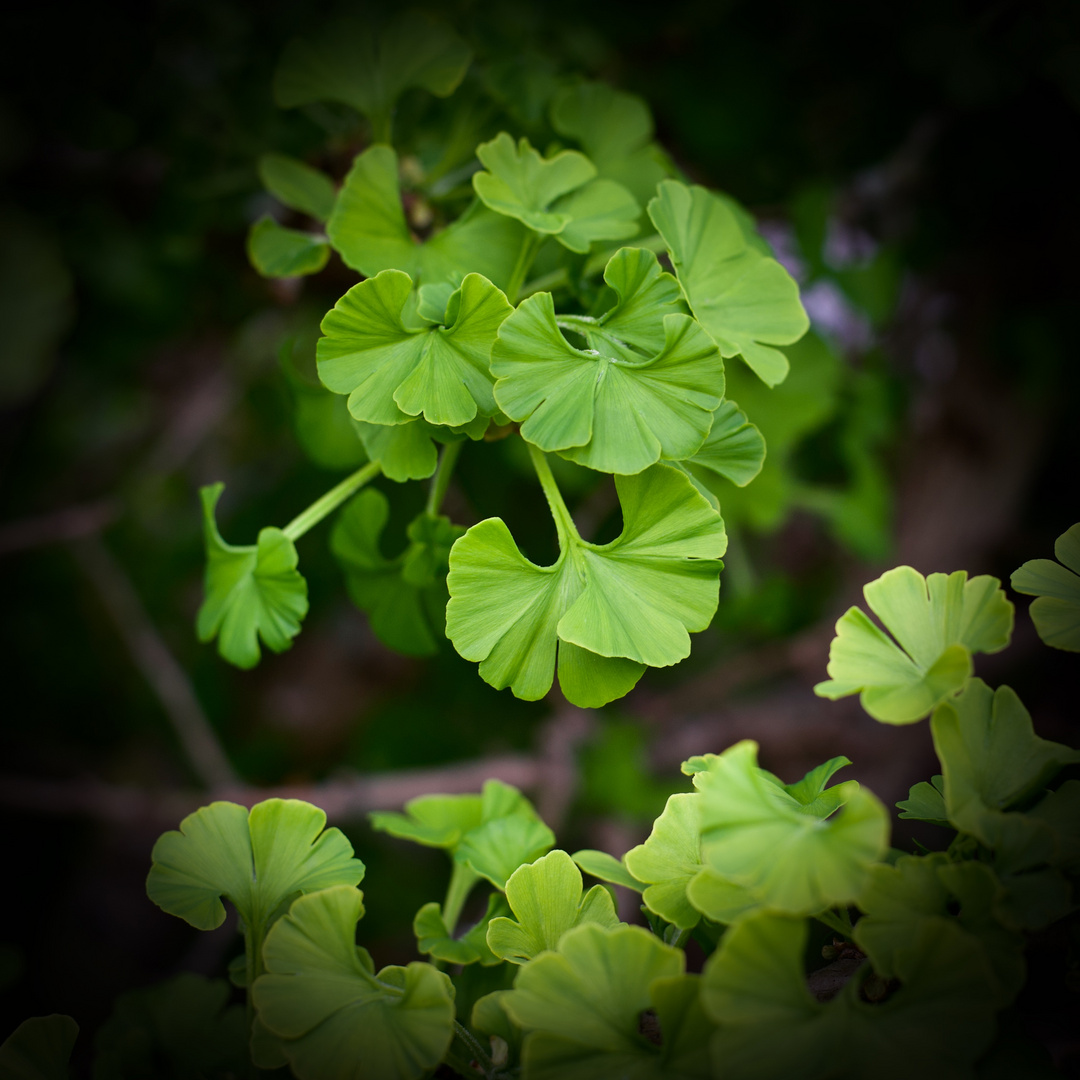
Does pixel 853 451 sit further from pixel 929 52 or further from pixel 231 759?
pixel 231 759

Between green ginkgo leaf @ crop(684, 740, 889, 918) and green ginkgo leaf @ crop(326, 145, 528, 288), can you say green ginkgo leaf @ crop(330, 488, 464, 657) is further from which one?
green ginkgo leaf @ crop(684, 740, 889, 918)

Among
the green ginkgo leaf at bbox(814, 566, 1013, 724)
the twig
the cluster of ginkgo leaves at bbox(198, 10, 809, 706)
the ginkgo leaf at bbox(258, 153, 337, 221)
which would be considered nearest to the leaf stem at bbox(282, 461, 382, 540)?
the cluster of ginkgo leaves at bbox(198, 10, 809, 706)

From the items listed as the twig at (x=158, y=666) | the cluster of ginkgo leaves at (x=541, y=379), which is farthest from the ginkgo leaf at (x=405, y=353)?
the twig at (x=158, y=666)

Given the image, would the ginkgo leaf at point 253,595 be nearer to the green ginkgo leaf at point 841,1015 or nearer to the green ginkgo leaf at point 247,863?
the green ginkgo leaf at point 247,863

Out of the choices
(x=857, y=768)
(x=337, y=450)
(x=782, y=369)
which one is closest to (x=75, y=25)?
(x=337, y=450)

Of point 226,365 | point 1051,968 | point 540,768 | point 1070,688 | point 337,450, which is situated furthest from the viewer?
point 226,365

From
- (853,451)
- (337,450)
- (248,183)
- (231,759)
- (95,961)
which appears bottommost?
(95,961)

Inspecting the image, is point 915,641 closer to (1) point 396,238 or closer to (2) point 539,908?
(2) point 539,908
